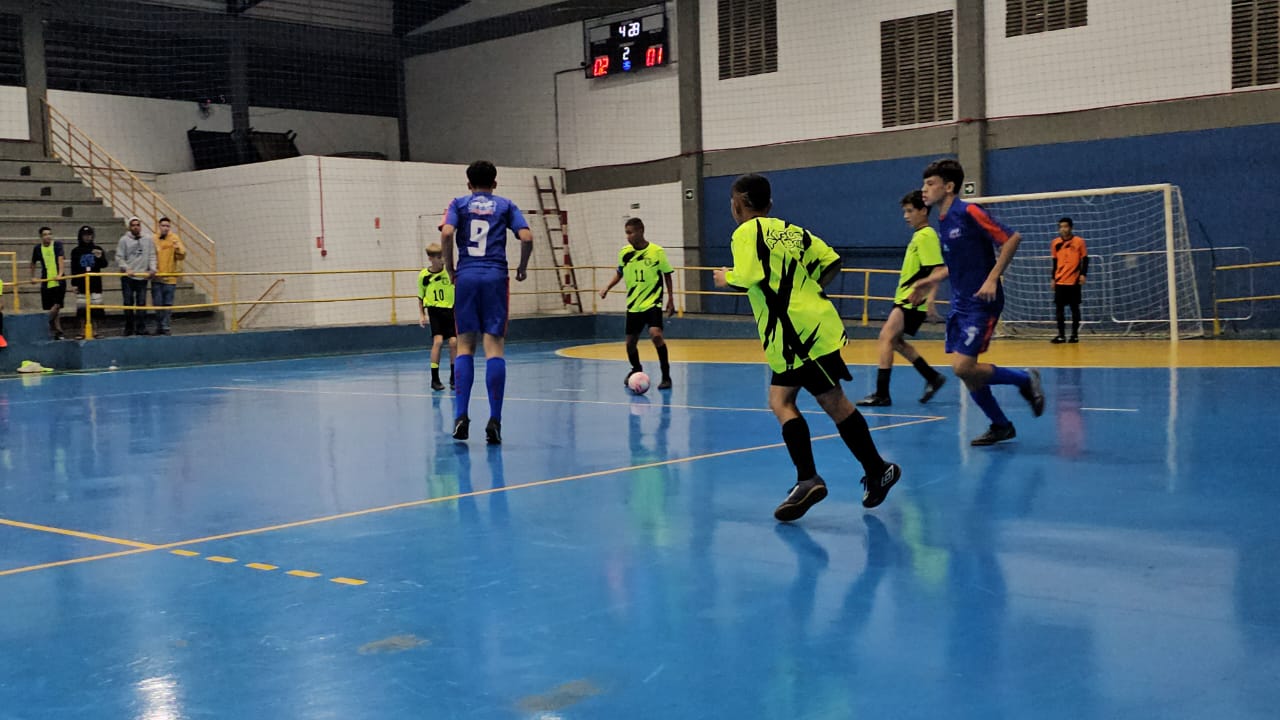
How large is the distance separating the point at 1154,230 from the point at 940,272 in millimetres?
13197

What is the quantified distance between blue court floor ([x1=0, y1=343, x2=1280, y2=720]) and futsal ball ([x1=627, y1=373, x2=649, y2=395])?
8.78 ft

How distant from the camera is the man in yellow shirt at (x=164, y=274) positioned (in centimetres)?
2084

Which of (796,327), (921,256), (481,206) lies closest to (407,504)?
(796,327)

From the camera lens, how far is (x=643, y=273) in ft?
42.0

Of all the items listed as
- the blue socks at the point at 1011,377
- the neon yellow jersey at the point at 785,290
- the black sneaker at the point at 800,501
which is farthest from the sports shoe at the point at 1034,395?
the black sneaker at the point at 800,501

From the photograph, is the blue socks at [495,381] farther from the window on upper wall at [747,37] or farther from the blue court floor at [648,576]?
the window on upper wall at [747,37]

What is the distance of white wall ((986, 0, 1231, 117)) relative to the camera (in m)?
19.5

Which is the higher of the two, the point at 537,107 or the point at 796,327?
the point at 537,107

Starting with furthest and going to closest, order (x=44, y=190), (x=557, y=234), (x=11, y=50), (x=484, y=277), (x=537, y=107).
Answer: (x=537, y=107)
(x=557, y=234)
(x=11, y=50)
(x=44, y=190)
(x=484, y=277)

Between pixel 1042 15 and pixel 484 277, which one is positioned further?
pixel 1042 15

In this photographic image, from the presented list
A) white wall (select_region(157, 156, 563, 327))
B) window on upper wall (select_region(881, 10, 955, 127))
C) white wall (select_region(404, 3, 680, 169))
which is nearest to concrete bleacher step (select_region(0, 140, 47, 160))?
white wall (select_region(157, 156, 563, 327))

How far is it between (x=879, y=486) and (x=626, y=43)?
2389 centimetres

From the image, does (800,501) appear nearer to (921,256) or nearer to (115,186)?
(921,256)

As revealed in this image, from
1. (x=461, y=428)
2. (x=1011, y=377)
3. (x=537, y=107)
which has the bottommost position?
(x=461, y=428)
